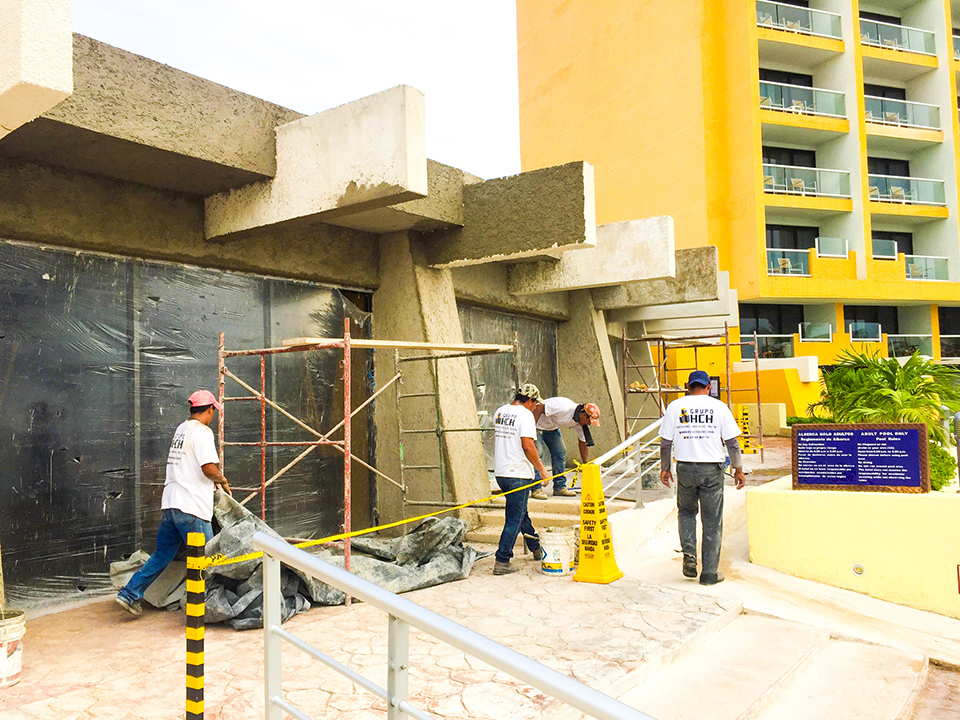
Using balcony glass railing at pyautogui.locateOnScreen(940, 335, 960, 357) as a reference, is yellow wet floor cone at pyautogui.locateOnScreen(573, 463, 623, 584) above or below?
below

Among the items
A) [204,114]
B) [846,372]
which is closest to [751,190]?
[846,372]

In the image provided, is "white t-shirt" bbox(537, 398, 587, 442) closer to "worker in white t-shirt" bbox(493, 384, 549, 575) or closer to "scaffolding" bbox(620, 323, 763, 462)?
"scaffolding" bbox(620, 323, 763, 462)

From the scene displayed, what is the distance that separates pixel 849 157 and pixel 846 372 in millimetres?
18768

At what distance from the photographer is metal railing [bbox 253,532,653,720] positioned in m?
1.64

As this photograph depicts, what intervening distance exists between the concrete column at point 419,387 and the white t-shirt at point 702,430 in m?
3.30

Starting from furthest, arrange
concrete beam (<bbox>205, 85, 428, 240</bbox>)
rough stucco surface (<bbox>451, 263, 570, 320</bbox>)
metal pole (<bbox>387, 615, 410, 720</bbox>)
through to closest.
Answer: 1. rough stucco surface (<bbox>451, 263, 570, 320</bbox>)
2. concrete beam (<bbox>205, 85, 428, 240</bbox>)
3. metal pole (<bbox>387, 615, 410, 720</bbox>)

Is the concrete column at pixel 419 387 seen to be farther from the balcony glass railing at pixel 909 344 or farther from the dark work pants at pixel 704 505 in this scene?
the balcony glass railing at pixel 909 344

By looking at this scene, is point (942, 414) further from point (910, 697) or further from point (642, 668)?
point (642, 668)

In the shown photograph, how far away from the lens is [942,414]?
9000 mm

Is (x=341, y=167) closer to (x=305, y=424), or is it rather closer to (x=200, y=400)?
(x=200, y=400)

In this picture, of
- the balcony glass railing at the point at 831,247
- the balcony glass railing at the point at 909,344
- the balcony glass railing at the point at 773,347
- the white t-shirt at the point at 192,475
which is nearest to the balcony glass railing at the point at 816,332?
the balcony glass railing at the point at 773,347

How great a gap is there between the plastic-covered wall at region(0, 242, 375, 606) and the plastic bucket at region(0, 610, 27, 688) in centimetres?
199

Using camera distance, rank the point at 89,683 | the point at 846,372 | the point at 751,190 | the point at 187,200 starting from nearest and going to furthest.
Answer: the point at 89,683, the point at 187,200, the point at 846,372, the point at 751,190

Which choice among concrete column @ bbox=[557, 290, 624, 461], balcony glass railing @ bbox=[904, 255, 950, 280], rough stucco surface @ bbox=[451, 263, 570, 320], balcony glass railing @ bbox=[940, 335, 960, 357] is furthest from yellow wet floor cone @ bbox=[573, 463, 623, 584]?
balcony glass railing @ bbox=[940, 335, 960, 357]
